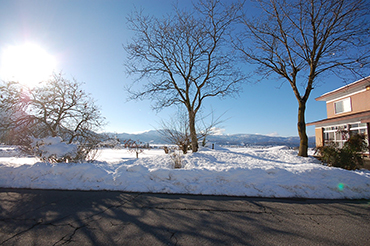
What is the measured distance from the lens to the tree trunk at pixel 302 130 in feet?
36.6

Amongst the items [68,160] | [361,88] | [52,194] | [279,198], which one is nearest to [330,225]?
[279,198]

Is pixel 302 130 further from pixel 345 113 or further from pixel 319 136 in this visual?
pixel 319 136

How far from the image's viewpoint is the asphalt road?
8.83 ft

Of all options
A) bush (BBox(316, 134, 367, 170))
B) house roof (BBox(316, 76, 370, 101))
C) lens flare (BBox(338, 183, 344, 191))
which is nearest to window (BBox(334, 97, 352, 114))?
house roof (BBox(316, 76, 370, 101))

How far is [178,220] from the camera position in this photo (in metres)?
3.32

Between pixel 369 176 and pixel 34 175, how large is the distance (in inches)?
422

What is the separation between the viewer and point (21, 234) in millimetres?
2869

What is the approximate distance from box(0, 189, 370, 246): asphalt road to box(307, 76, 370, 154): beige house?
12.3 m

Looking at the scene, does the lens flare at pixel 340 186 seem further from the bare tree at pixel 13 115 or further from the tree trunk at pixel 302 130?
the bare tree at pixel 13 115

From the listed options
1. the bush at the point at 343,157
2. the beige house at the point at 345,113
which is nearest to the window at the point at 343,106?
the beige house at the point at 345,113

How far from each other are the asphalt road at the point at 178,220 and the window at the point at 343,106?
16.9 meters

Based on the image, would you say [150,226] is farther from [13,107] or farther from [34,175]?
[13,107]

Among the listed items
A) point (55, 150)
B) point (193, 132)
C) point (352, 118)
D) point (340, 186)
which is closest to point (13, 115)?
point (55, 150)

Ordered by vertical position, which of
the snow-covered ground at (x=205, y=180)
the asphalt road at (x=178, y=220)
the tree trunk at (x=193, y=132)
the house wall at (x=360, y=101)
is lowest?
the asphalt road at (x=178, y=220)
